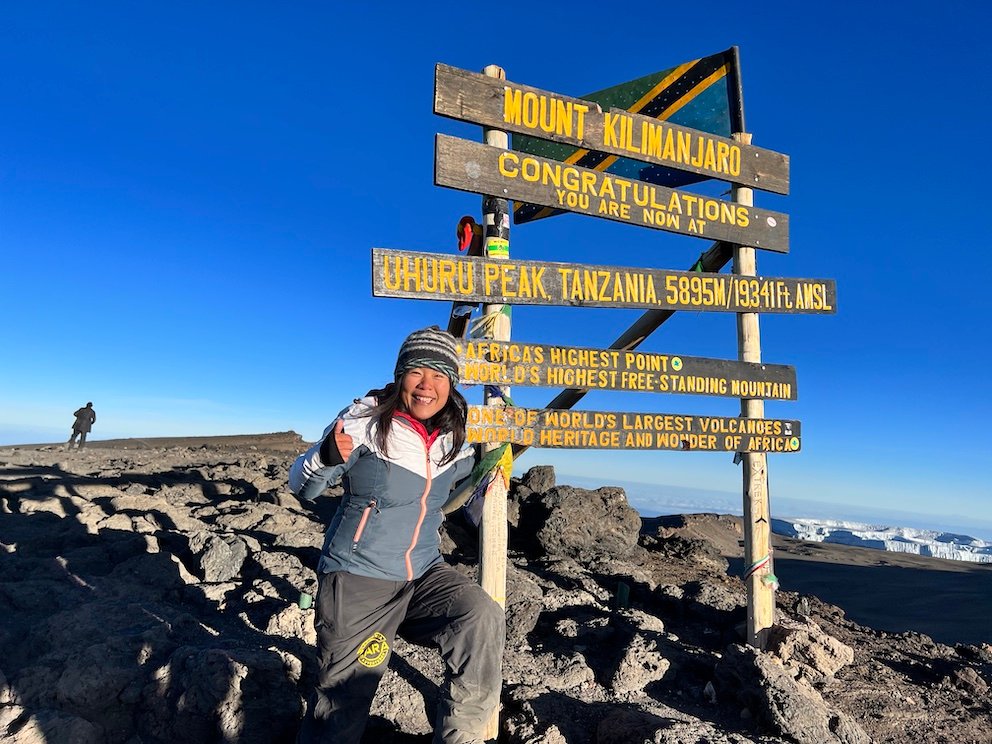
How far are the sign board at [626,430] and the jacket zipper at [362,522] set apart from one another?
113 centimetres

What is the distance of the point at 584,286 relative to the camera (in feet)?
14.0

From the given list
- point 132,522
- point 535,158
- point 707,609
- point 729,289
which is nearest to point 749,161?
point 729,289

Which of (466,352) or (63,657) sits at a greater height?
(466,352)

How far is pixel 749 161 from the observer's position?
5133mm

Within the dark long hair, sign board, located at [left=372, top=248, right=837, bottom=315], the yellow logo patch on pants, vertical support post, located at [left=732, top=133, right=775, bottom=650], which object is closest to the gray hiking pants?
the yellow logo patch on pants

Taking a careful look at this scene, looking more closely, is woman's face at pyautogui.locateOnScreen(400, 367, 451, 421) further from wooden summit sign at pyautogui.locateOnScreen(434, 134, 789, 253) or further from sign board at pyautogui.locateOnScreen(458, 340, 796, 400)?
wooden summit sign at pyautogui.locateOnScreen(434, 134, 789, 253)

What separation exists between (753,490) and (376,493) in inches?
136

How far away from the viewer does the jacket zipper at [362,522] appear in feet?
8.85

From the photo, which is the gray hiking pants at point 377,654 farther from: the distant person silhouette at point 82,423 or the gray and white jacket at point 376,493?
the distant person silhouette at point 82,423

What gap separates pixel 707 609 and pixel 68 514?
22.7 ft

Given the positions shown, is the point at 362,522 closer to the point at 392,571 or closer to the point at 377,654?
the point at 392,571

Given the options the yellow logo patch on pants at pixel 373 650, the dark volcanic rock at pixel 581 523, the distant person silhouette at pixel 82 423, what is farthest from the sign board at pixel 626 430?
the distant person silhouette at pixel 82 423

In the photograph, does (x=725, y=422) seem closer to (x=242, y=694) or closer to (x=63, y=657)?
(x=242, y=694)

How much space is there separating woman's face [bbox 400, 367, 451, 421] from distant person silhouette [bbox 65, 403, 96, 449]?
21620 mm
